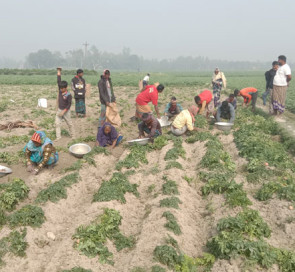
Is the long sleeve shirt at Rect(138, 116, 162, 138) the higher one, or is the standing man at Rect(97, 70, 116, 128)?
the standing man at Rect(97, 70, 116, 128)

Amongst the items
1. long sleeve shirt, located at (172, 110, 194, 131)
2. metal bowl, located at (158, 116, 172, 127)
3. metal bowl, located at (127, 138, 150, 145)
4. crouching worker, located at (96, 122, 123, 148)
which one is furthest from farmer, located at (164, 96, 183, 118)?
crouching worker, located at (96, 122, 123, 148)

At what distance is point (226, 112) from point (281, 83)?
2571mm

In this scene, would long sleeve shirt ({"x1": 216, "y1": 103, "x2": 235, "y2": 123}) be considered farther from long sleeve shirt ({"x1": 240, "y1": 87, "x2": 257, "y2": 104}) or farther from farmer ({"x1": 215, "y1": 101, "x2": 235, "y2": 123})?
long sleeve shirt ({"x1": 240, "y1": 87, "x2": 257, "y2": 104})

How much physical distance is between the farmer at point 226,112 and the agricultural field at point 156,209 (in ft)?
4.72

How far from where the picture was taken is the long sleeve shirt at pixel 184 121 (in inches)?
361

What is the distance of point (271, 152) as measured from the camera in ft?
24.8

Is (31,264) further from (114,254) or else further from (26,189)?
(26,189)

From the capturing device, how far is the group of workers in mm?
7040

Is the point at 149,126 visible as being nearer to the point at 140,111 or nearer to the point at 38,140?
the point at 140,111

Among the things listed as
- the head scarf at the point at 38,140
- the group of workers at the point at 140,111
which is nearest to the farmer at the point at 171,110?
the group of workers at the point at 140,111

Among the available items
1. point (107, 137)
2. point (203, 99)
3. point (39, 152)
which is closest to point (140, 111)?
point (203, 99)

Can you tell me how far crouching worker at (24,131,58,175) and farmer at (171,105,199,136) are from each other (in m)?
4.13

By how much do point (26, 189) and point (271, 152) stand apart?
6.08m

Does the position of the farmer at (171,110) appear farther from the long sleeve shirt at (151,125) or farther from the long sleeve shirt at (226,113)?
the long sleeve shirt at (151,125)
